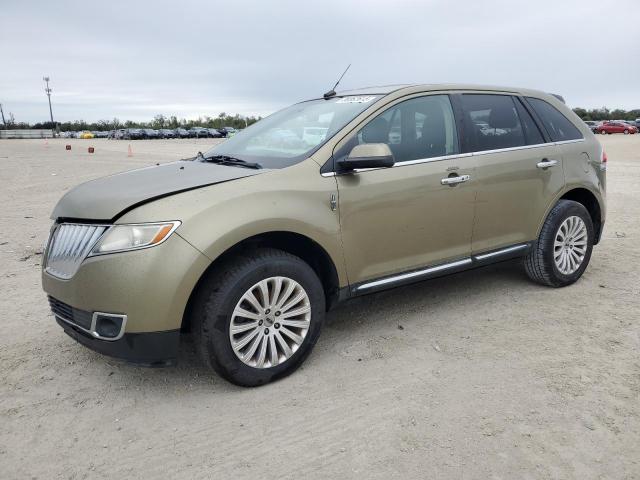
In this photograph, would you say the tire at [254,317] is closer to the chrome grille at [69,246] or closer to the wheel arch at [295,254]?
the wheel arch at [295,254]

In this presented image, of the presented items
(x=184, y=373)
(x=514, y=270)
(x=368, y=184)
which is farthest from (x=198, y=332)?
(x=514, y=270)

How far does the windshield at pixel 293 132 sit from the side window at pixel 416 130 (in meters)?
0.16

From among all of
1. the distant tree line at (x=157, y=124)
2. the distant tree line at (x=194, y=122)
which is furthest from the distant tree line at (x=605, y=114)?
the distant tree line at (x=157, y=124)

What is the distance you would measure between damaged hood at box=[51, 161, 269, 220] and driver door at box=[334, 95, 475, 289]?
0.69 metres

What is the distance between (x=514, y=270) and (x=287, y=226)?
3.18 meters

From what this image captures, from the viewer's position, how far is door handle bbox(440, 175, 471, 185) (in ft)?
12.6

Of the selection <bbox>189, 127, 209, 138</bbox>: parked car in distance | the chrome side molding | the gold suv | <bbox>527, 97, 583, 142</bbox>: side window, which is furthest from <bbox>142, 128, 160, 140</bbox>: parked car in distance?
the chrome side molding

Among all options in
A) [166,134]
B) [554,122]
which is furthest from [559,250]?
[166,134]

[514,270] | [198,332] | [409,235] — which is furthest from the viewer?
[514,270]

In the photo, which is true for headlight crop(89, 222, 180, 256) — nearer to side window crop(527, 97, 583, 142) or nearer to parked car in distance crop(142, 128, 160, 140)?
side window crop(527, 97, 583, 142)

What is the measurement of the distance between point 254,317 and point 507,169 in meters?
2.41

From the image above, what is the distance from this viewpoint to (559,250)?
472 centimetres

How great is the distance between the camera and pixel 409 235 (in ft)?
12.2

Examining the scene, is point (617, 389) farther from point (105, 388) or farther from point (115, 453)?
point (105, 388)
